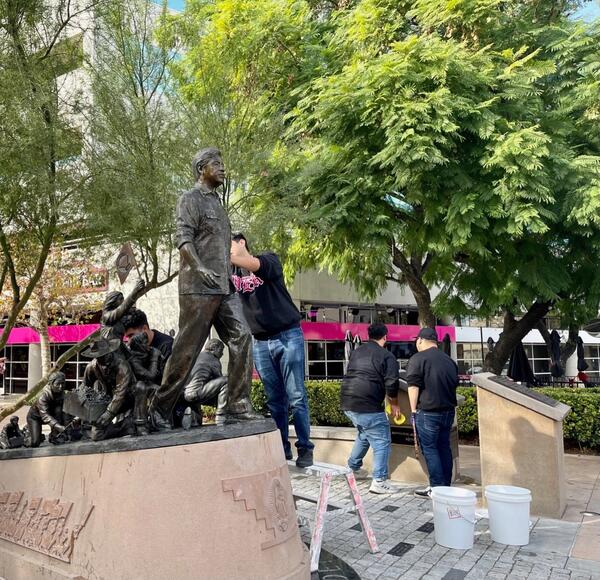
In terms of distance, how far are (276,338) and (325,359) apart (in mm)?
19726

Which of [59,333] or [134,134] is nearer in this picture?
[134,134]

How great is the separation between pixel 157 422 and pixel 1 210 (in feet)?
17.0

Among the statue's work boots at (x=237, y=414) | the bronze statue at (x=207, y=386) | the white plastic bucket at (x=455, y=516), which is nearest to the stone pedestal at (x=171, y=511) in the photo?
the statue's work boots at (x=237, y=414)

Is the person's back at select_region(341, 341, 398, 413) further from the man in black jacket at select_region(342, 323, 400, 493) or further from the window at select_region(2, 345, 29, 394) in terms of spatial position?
the window at select_region(2, 345, 29, 394)

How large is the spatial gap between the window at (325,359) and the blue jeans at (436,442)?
1726 centimetres

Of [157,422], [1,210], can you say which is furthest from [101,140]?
[157,422]

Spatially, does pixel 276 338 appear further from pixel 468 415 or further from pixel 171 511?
pixel 468 415

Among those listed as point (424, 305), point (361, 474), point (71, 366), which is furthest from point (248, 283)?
point (71, 366)

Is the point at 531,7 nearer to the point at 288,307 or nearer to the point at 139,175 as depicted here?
the point at 139,175

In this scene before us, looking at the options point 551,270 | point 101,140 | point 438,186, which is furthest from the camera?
point 551,270

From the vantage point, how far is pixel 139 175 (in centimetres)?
925

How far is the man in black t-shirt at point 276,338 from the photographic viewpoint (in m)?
5.14

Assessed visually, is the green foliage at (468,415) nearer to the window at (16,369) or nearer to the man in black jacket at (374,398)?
the man in black jacket at (374,398)

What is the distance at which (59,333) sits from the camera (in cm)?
2431
